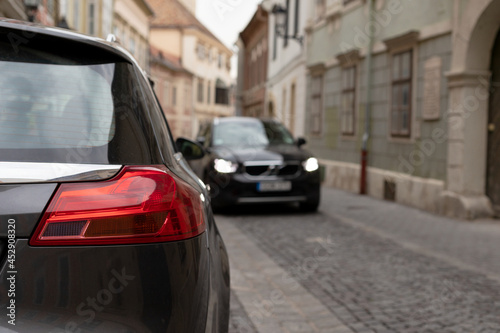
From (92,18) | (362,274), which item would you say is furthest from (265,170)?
(92,18)

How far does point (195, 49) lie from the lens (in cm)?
6372

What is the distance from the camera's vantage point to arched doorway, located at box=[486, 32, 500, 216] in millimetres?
10156

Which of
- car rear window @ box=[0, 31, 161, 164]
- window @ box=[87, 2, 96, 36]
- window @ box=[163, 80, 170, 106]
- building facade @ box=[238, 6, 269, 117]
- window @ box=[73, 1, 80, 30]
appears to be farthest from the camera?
window @ box=[163, 80, 170, 106]

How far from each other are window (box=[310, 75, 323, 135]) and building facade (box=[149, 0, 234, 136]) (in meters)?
43.4

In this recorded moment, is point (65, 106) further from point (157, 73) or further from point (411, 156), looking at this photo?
point (157, 73)

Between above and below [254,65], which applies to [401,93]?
below

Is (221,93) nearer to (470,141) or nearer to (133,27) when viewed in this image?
(133,27)

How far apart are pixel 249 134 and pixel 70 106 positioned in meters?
9.38

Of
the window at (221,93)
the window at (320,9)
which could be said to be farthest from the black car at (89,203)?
the window at (221,93)

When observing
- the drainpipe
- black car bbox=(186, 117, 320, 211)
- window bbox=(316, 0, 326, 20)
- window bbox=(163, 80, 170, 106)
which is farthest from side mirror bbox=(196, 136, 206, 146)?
window bbox=(163, 80, 170, 106)

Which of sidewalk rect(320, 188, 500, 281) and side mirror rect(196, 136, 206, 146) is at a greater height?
side mirror rect(196, 136, 206, 146)

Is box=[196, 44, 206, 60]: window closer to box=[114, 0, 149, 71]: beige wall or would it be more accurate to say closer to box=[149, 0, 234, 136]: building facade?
box=[149, 0, 234, 136]: building facade

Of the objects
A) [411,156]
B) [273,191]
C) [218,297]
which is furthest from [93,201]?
[411,156]

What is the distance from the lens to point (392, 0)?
13.3m
